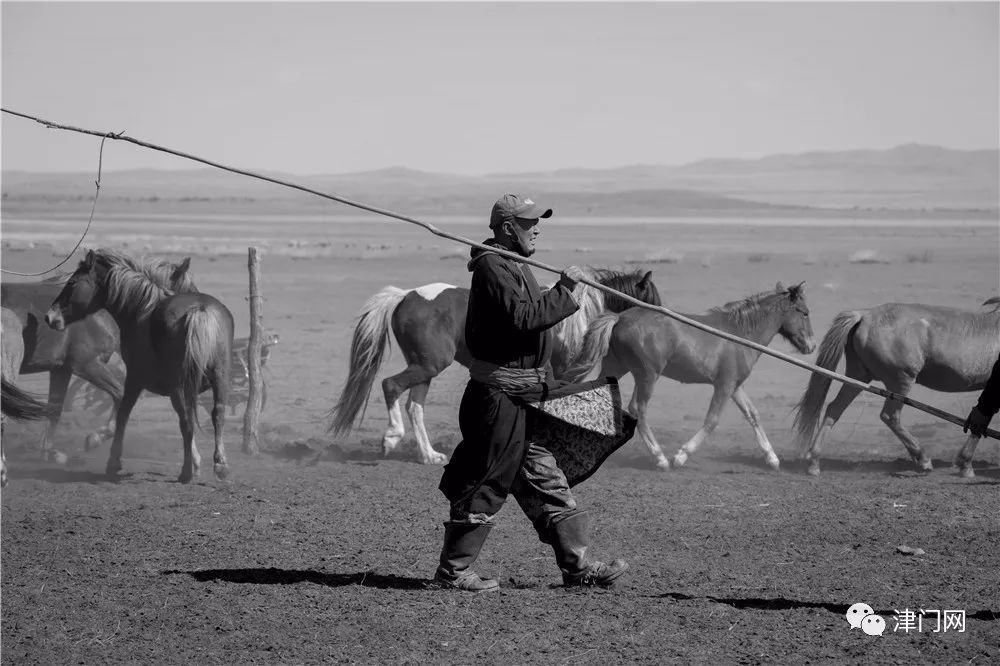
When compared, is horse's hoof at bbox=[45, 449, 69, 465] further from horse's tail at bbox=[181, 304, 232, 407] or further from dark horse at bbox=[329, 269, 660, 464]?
dark horse at bbox=[329, 269, 660, 464]

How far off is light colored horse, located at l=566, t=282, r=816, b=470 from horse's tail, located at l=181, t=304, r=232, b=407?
3307mm

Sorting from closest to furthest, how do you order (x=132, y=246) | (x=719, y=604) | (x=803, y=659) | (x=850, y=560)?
(x=803, y=659) → (x=719, y=604) → (x=850, y=560) → (x=132, y=246)

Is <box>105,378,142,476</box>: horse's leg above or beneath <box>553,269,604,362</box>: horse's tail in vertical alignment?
beneath

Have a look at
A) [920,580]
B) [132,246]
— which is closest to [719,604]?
[920,580]

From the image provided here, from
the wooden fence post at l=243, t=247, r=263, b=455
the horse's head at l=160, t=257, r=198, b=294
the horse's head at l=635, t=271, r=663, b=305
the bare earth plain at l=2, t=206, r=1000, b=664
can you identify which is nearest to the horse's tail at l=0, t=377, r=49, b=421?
the bare earth plain at l=2, t=206, r=1000, b=664

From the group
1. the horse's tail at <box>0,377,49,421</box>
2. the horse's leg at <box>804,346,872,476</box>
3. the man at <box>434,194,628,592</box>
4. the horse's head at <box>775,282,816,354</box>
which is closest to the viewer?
the man at <box>434,194,628,592</box>

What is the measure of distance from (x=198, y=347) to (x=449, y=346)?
2.45 metres

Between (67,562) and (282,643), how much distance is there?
2.29 metres

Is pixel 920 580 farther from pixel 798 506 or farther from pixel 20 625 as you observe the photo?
pixel 20 625

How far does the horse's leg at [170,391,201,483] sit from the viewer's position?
1083 centimetres

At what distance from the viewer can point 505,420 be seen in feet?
20.5

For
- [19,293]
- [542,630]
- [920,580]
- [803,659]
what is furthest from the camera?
[19,293]

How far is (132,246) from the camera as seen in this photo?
4447 cm

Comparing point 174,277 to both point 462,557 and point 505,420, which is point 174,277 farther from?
point 505,420
